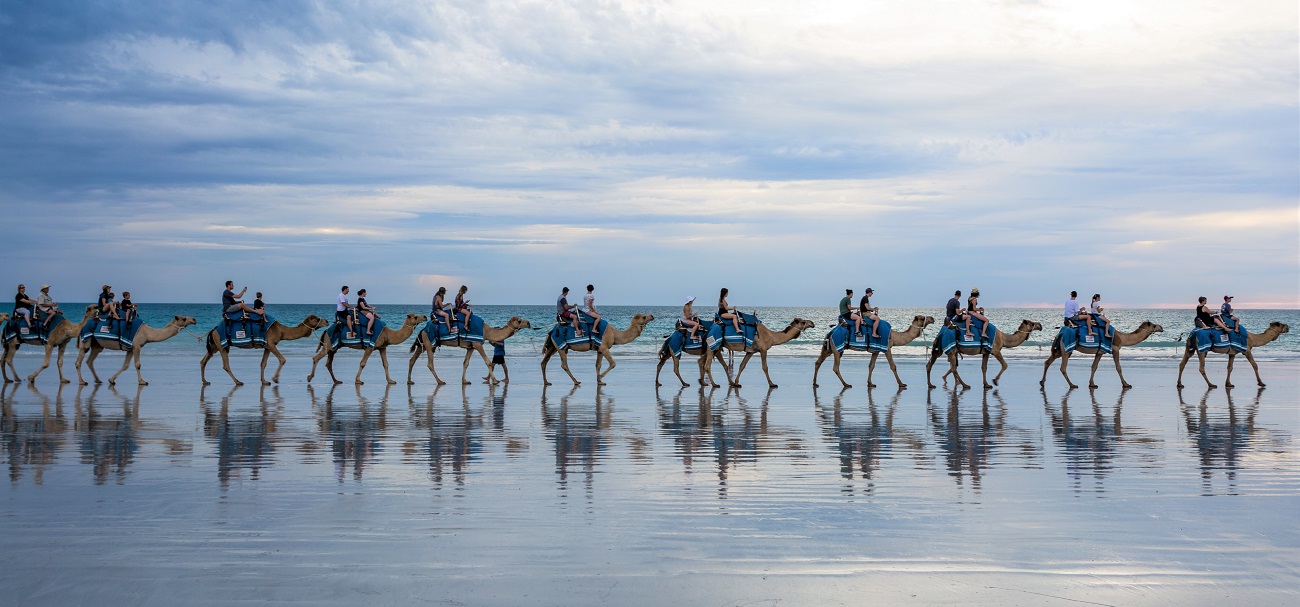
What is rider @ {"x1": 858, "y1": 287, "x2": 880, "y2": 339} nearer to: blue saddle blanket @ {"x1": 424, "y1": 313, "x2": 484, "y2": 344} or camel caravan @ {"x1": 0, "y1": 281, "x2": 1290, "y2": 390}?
camel caravan @ {"x1": 0, "y1": 281, "x2": 1290, "y2": 390}

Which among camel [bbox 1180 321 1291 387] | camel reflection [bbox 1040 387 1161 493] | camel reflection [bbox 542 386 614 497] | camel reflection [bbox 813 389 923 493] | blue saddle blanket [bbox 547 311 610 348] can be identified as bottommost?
camel reflection [bbox 1040 387 1161 493]

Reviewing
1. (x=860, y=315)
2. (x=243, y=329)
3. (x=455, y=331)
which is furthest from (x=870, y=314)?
(x=243, y=329)

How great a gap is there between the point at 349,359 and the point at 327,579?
29.4m

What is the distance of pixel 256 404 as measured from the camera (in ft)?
57.6

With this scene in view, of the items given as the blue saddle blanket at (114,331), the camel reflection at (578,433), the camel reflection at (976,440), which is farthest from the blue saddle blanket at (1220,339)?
the blue saddle blanket at (114,331)

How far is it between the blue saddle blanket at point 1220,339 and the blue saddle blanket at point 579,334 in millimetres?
12862

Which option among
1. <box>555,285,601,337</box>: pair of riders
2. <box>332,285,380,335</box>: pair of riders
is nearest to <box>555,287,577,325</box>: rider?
<box>555,285,601,337</box>: pair of riders

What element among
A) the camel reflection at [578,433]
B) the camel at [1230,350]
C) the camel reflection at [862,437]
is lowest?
the camel reflection at [862,437]

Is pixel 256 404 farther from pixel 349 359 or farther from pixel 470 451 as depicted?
pixel 349 359

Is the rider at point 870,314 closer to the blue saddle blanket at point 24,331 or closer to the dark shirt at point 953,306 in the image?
the dark shirt at point 953,306

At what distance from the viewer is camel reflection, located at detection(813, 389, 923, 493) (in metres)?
10.9

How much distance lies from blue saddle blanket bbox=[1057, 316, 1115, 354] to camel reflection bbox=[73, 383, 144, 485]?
706 inches

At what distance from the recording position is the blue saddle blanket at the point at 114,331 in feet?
72.3

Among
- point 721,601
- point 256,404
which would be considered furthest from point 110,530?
point 256,404
